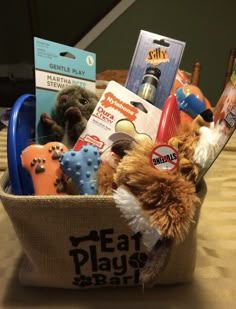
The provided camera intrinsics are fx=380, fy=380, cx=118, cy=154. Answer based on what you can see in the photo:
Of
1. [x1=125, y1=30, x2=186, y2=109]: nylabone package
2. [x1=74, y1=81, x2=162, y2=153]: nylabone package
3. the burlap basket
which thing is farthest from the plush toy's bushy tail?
[x1=125, y1=30, x2=186, y2=109]: nylabone package

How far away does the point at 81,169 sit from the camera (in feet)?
1.53

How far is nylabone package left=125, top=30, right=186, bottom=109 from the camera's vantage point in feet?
2.20

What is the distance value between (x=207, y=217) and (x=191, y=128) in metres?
0.25

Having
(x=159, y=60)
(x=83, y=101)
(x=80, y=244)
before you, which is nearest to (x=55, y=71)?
(x=83, y=101)

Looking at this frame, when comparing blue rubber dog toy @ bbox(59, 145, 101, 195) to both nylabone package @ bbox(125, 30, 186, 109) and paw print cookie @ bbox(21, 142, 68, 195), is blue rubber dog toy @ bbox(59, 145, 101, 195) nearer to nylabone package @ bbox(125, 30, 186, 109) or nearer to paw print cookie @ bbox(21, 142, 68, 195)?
paw print cookie @ bbox(21, 142, 68, 195)

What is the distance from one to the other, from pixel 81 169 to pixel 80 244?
0.31 ft

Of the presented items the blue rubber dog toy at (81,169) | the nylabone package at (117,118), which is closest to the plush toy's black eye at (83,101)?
the nylabone package at (117,118)

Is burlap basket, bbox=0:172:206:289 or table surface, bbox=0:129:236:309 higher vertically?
burlap basket, bbox=0:172:206:289

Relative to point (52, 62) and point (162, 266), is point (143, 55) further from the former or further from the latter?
point (162, 266)

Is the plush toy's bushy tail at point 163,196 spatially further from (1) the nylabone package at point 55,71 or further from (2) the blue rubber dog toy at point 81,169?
Result: (1) the nylabone package at point 55,71

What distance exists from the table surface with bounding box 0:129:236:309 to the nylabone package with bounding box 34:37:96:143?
0.67ft

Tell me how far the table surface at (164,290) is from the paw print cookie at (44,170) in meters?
0.14

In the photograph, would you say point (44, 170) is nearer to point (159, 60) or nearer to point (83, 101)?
point (83, 101)

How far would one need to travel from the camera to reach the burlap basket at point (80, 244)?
0.45 m
